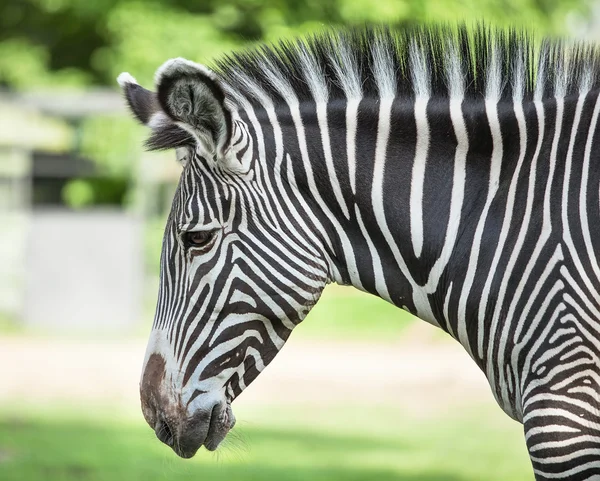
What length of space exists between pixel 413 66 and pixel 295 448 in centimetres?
623

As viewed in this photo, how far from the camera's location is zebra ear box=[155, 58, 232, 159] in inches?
121

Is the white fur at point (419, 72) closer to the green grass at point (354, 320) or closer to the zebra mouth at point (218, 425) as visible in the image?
the zebra mouth at point (218, 425)

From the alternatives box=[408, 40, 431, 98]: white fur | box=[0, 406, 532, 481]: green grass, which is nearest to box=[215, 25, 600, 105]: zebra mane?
box=[408, 40, 431, 98]: white fur

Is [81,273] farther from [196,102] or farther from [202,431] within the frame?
[196,102]

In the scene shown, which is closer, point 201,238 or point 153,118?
point 201,238

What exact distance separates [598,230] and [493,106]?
0.62 metres

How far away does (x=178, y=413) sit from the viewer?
3303 mm

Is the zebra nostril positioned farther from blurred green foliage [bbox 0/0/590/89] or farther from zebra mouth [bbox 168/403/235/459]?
blurred green foliage [bbox 0/0/590/89]

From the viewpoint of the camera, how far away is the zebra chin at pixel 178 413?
130 inches

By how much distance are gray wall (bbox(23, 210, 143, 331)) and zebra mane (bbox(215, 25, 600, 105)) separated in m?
14.4

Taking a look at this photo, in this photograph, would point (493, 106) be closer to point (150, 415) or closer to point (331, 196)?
point (331, 196)

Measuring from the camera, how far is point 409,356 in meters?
15.3

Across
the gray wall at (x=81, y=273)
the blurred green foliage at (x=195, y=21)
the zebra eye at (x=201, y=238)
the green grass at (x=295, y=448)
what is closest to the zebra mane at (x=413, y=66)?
the zebra eye at (x=201, y=238)

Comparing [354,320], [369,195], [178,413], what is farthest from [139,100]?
[354,320]
